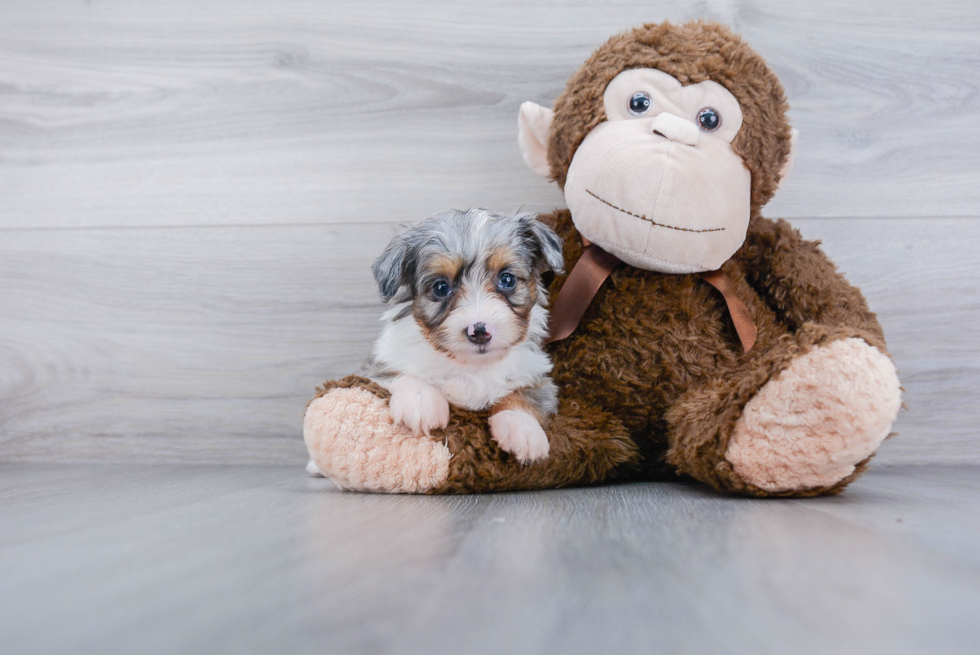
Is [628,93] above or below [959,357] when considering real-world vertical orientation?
above

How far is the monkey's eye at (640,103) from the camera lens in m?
1.35

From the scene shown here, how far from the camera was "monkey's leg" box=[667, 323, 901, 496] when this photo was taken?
3.47ft

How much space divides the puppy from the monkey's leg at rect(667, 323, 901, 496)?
0.32 metres

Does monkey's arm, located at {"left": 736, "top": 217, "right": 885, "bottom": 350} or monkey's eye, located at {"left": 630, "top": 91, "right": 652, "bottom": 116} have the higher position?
monkey's eye, located at {"left": 630, "top": 91, "right": 652, "bottom": 116}

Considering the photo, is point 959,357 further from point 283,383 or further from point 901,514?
point 283,383

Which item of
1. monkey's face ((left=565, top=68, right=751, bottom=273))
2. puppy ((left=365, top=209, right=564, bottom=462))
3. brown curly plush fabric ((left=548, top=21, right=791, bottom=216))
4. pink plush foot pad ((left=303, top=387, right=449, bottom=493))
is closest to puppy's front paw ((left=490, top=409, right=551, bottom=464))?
puppy ((left=365, top=209, right=564, bottom=462))

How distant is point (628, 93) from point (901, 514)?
0.90 m

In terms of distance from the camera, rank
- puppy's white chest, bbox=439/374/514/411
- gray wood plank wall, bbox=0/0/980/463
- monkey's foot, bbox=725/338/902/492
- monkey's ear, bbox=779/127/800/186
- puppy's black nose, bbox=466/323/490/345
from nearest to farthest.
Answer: monkey's foot, bbox=725/338/902/492 < puppy's black nose, bbox=466/323/490/345 < puppy's white chest, bbox=439/374/514/411 < monkey's ear, bbox=779/127/800/186 < gray wood plank wall, bbox=0/0/980/463

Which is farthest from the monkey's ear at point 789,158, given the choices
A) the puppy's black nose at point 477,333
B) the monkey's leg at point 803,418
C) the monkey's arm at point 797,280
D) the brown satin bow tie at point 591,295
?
the puppy's black nose at point 477,333

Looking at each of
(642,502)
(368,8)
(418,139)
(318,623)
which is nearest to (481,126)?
(418,139)

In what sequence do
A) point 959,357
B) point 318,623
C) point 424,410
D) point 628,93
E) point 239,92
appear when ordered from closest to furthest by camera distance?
1. point 318,623
2. point 424,410
3. point 628,93
4. point 959,357
5. point 239,92

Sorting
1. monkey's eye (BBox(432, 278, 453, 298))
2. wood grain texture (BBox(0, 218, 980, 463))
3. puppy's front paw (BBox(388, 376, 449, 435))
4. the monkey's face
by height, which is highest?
the monkey's face

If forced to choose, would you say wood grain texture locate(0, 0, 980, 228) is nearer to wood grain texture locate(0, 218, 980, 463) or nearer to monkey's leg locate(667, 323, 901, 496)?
wood grain texture locate(0, 218, 980, 463)

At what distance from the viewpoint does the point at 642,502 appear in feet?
3.71
